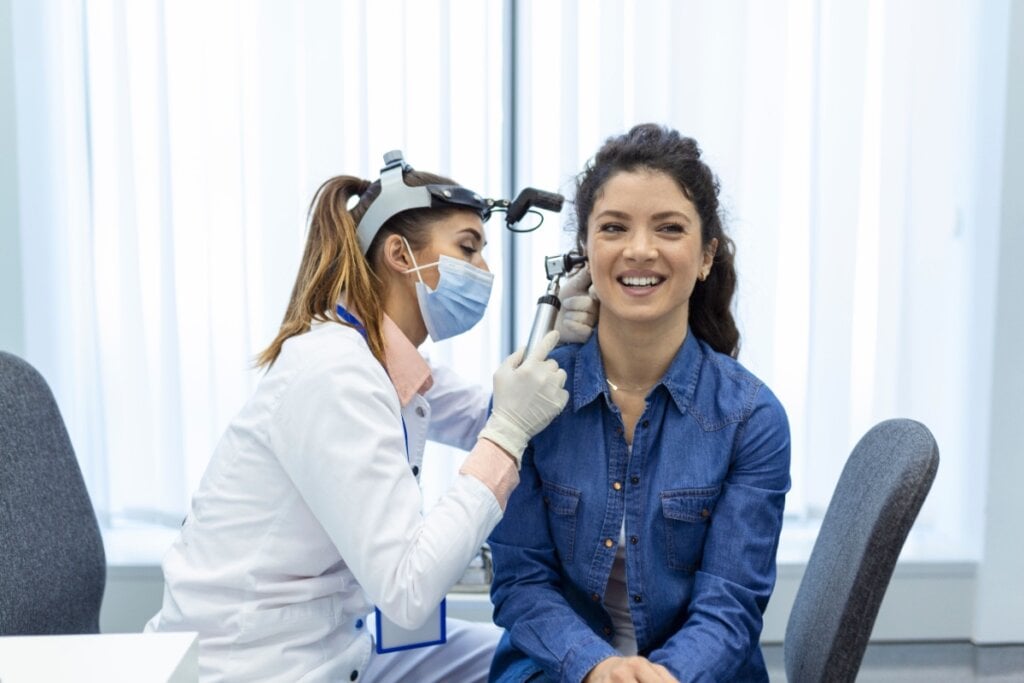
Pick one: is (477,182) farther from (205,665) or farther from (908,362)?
(205,665)

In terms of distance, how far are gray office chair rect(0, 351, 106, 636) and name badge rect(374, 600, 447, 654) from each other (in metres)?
0.43

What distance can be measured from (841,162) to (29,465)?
69.7 inches

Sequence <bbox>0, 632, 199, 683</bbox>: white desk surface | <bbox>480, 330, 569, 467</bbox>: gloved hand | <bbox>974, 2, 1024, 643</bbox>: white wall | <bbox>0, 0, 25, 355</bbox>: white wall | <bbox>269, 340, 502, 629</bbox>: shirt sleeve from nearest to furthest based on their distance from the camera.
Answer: <bbox>0, 632, 199, 683</bbox>: white desk surface, <bbox>269, 340, 502, 629</bbox>: shirt sleeve, <bbox>480, 330, 569, 467</bbox>: gloved hand, <bbox>0, 0, 25, 355</bbox>: white wall, <bbox>974, 2, 1024, 643</bbox>: white wall

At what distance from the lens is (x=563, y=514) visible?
1310 millimetres

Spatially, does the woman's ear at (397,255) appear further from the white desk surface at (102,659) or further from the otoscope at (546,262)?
the white desk surface at (102,659)

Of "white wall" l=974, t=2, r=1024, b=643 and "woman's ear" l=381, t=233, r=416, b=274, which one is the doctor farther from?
"white wall" l=974, t=2, r=1024, b=643

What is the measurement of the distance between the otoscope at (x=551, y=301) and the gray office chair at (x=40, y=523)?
0.70m

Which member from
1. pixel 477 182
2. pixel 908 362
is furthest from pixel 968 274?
pixel 477 182

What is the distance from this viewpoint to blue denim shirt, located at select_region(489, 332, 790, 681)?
1.24 m

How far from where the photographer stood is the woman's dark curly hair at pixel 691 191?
1.32m

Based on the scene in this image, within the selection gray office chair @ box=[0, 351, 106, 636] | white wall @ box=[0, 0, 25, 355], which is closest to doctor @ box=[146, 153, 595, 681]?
gray office chair @ box=[0, 351, 106, 636]

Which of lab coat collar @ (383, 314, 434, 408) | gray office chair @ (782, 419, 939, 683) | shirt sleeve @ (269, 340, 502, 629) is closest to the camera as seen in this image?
gray office chair @ (782, 419, 939, 683)

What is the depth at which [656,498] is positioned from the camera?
127 centimetres

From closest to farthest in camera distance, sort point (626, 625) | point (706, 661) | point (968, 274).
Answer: point (706, 661)
point (626, 625)
point (968, 274)
